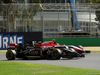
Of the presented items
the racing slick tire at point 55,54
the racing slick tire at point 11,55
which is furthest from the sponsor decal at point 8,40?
the racing slick tire at point 55,54

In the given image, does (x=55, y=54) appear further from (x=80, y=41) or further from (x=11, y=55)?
(x=80, y=41)

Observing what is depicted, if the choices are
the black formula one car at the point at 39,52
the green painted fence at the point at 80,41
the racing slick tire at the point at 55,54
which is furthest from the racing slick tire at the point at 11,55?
the green painted fence at the point at 80,41

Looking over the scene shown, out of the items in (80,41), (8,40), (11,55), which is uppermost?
(11,55)

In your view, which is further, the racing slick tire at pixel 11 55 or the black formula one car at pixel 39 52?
the racing slick tire at pixel 11 55

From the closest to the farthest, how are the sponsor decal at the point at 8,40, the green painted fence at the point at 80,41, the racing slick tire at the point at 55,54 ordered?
the racing slick tire at the point at 55,54 → the sponsor decal at the point at 8,40 → the green painted fence at the point at 80,41

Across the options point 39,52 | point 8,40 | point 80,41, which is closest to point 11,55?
point 39,52

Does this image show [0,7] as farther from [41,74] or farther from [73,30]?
[41,74]

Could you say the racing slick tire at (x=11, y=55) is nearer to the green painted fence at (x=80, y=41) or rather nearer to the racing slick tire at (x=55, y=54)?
the racing slick tire at (x=55, y=54)

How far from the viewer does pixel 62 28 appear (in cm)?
4688

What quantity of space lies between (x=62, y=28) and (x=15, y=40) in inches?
565

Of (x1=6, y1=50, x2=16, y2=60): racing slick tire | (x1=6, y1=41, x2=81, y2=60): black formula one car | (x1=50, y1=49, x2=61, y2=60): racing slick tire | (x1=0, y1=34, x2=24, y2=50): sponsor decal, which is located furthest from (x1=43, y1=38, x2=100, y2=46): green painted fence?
(x1=50, y1=49, x2=61, y2=60): racing slick tire

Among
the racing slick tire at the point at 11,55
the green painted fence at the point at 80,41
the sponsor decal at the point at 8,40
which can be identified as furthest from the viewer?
the green painted fence at the point at 80,41

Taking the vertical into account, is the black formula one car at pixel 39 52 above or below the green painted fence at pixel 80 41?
above

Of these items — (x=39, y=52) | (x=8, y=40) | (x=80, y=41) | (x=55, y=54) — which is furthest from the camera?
(x=80, y=41)
